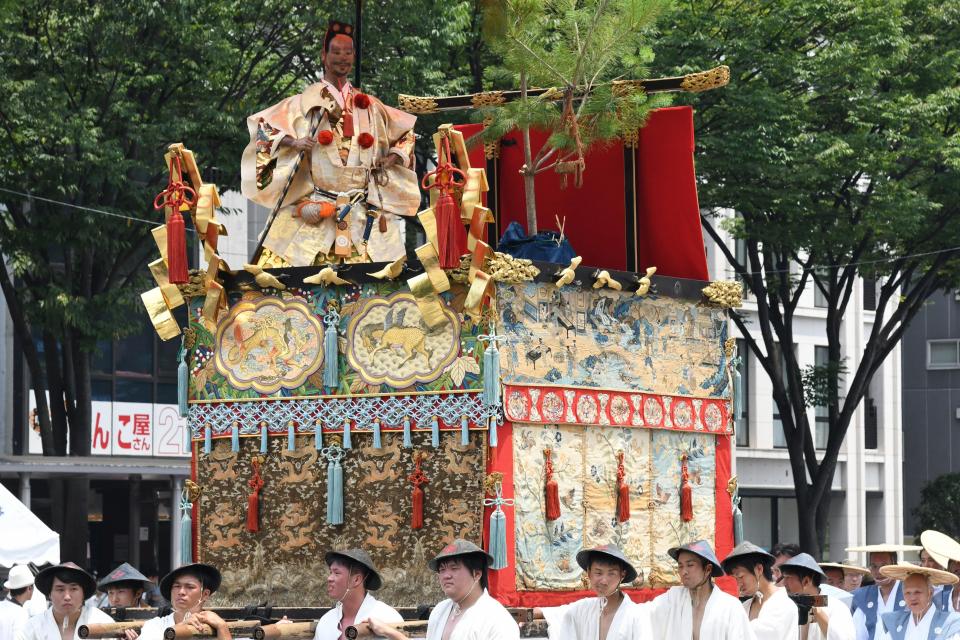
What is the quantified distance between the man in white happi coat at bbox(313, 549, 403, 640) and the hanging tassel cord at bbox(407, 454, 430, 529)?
304cm

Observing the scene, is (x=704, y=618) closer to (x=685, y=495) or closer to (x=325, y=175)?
(x=685, y=495)

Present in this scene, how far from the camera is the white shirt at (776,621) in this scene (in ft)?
35.2

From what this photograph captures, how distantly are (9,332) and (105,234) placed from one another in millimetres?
8271

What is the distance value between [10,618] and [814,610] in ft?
19.6

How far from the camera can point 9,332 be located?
29906 mm

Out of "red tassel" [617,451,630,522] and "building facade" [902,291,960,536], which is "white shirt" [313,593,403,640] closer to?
"red tassel" [617,451,630,522]

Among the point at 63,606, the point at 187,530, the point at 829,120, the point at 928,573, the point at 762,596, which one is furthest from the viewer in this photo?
the point at 829,120

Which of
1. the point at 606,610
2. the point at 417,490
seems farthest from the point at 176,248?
the point at 606,610

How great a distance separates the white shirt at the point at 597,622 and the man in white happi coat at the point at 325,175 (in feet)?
16.2

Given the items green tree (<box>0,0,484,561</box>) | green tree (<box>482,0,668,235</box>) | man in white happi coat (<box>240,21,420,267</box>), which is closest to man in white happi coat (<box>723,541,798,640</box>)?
man in white happi coat (<box>240,21,420,267</box>)

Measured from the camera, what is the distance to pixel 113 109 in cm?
2178

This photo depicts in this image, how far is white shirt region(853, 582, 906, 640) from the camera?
42.6ft

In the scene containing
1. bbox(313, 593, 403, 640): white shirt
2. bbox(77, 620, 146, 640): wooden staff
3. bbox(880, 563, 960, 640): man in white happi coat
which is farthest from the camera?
bbox(880, 563, 960, 640): man in white happi coat

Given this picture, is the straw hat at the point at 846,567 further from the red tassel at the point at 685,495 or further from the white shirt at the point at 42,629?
the white shirt at the point at 42,629
